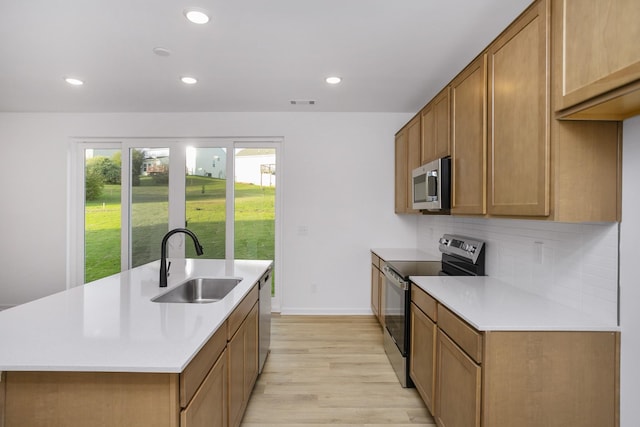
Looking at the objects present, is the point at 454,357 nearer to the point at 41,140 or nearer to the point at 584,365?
the point at 584,365

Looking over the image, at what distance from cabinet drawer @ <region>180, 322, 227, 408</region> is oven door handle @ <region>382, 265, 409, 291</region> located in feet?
4.46

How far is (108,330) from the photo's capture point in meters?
1.33

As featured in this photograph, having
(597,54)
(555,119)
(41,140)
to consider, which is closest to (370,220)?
(555,119)

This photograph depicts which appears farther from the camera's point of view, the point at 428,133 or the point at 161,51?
the point at 428,133

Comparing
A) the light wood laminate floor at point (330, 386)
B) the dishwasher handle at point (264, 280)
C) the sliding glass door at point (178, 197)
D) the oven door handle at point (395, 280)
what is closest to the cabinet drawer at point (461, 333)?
the oven door handle at point (395, 280)

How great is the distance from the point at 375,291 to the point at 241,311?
2316mm

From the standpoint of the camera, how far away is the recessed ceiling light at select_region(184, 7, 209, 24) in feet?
6.59

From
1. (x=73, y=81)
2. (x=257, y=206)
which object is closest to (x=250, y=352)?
(x=257, y=206)

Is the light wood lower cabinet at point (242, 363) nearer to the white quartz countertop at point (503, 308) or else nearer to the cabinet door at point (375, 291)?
the white quartz countertop at point (503, 308)

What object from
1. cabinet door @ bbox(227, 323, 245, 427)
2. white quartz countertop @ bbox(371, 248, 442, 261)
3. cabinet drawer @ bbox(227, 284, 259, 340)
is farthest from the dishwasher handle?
white quartz countertop @ bbox(371, 248, 442, 261)

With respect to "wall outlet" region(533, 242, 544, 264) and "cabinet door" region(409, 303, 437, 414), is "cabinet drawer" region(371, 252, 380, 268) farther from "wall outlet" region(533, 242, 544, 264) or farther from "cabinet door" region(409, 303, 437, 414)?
"wall outlet" region(533, 242, 544, 264)

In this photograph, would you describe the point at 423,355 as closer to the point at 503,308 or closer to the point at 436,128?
the point at 503,308

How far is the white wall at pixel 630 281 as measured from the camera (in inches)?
53.5

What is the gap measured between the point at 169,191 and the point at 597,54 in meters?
4.27
